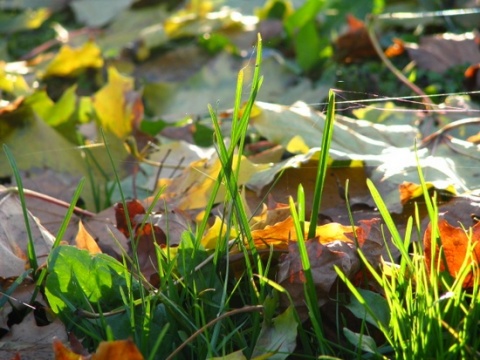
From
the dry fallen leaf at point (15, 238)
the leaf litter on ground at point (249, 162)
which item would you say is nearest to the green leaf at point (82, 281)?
the leaf litter on ground at point (249, 162)

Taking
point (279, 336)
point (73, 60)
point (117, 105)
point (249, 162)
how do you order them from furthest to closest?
point (73, 60) < point (117, 105) < point (249, 162) < point (279, 336)

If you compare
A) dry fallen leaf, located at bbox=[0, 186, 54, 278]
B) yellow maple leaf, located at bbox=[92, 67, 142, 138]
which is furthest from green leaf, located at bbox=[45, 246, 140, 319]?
yellow maple leaf, located at bbox=[92, 67, 142, 138]

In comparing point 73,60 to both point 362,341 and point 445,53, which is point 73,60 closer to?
point 445,53

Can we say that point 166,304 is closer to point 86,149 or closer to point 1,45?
point 86,149

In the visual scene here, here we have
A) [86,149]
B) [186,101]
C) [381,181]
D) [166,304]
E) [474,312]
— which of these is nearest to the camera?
[474,312]

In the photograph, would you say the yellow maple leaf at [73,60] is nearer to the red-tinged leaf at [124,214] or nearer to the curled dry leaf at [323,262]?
the red-tinged leaf at [124,214]

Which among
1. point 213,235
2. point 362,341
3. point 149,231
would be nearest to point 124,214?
point 149,231

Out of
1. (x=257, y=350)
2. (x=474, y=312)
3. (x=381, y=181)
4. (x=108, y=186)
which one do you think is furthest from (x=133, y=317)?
(x=108, y=186)
